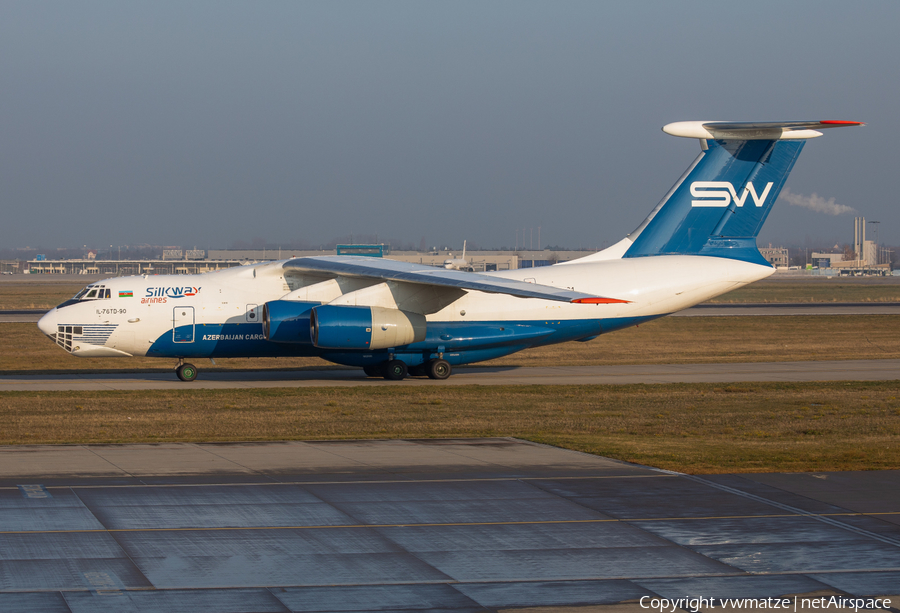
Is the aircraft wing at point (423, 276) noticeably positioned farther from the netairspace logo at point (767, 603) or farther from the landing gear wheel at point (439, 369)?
the netairspace logo at point (767, 603)

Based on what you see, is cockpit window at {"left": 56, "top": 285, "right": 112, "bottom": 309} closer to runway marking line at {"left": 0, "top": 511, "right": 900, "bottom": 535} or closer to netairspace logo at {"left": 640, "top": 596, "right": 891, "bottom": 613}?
runway marking line at {"left": 0, "top": 511, "right": 900, "bottom": 535}

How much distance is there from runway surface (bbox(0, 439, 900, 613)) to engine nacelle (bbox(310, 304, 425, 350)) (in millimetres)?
10007

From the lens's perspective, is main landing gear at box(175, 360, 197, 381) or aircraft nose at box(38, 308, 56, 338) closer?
aircraft nose at box(38, 308, 56, 338)

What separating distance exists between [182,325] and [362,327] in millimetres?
5018

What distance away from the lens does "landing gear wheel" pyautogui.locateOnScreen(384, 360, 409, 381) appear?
26781mm

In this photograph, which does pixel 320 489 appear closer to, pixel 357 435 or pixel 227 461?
pixel 227 461

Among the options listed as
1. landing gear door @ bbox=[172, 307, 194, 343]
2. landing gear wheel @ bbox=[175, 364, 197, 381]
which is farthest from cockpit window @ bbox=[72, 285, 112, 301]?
landing gear wheel @ bbox=[175, 364, 197, 381]

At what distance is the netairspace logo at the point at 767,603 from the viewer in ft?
24.9

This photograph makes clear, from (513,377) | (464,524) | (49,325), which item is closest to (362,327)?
(513,377)

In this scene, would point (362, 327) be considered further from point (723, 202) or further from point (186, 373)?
point (723, 202)

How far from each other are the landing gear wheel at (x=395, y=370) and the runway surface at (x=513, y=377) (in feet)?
0.87

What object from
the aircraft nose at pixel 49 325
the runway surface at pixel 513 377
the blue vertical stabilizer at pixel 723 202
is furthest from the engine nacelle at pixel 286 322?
the blue vertical stabilizer at pixel 723 202

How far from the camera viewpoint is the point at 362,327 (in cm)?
2497

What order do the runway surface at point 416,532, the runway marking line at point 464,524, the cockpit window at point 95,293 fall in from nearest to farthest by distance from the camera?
1. the runway surface at point 416,532
2. the runway marking line at point 464,524
3. the cockpit window at point 95,293
